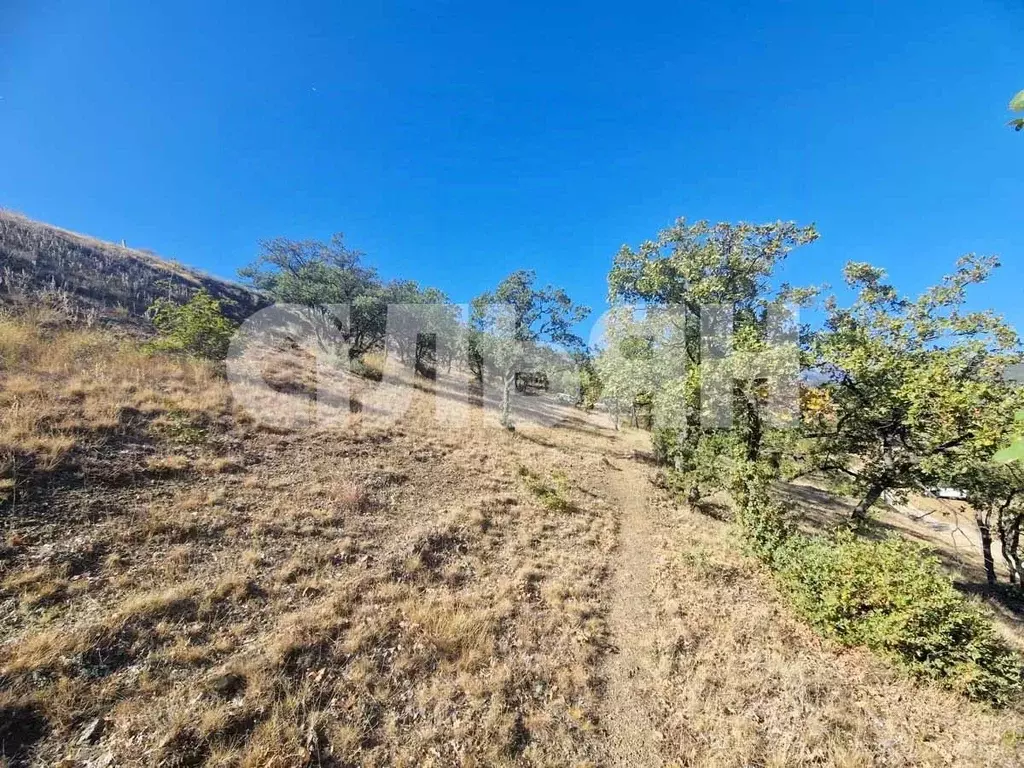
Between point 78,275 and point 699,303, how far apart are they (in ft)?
114

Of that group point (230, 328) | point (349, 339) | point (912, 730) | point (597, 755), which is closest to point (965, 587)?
point (912, 730)

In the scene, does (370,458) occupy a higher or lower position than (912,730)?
higher

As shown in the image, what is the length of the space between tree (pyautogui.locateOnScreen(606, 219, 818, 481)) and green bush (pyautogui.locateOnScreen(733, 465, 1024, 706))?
14.2 feet

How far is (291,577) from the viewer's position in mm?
6316

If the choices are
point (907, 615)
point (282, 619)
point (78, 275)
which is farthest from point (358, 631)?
point (78, 275)

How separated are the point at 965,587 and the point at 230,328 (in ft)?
97.9

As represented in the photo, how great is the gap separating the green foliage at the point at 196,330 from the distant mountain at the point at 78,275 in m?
0.95

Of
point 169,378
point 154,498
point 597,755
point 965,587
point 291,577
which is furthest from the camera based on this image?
point 169,378

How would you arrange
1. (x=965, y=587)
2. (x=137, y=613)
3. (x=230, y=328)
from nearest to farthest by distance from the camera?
(x=137, y=613)
(x=965, y=587)
(x=230, y=328)

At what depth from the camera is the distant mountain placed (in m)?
16.6

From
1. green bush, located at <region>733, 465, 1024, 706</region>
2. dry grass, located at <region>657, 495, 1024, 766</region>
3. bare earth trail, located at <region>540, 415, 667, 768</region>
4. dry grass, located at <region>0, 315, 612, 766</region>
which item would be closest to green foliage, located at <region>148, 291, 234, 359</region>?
dry grass, located at <region>0, 315, 612, 766</region>

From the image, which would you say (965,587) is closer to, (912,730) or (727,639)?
(912,730)

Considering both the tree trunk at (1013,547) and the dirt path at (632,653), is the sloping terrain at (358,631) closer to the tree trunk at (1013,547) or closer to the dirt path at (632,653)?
the dirt path at (632,653)

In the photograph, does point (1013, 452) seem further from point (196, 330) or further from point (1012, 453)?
point (196, 330)
